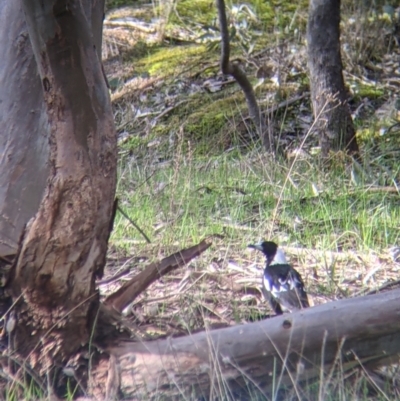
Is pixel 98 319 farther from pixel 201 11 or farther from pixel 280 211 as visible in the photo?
pixel 201 11

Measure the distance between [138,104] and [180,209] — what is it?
3979 millimetres

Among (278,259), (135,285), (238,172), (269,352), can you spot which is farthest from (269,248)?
(238,172)

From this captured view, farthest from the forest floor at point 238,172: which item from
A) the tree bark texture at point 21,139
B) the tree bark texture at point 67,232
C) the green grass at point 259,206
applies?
the tree bark texture at point 21,139

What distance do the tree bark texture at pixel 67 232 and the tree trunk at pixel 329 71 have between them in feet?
11.5

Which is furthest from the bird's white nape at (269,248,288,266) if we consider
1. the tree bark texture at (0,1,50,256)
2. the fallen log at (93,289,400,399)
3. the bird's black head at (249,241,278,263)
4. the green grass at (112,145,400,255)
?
the tree bark texture at (0,1,50,256)

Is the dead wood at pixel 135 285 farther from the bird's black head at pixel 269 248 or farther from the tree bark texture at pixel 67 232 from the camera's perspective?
the bird's black head at pixel 269 248

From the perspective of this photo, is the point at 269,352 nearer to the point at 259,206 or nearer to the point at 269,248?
the point at 269,248

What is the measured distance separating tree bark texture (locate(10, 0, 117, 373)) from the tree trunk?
3494 millimetres

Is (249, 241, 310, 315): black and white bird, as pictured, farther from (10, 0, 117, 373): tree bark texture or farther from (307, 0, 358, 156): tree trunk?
(307, 0, 358, 156): tree trunk

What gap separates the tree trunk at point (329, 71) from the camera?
20.4 feet

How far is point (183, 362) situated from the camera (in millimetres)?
2836

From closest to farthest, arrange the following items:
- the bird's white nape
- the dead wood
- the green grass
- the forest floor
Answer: the dead wood → the bird's white nape → the forest floor → the green grass

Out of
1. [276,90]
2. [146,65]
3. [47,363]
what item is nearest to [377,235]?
[47,363]

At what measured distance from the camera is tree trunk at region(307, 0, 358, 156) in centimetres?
621
